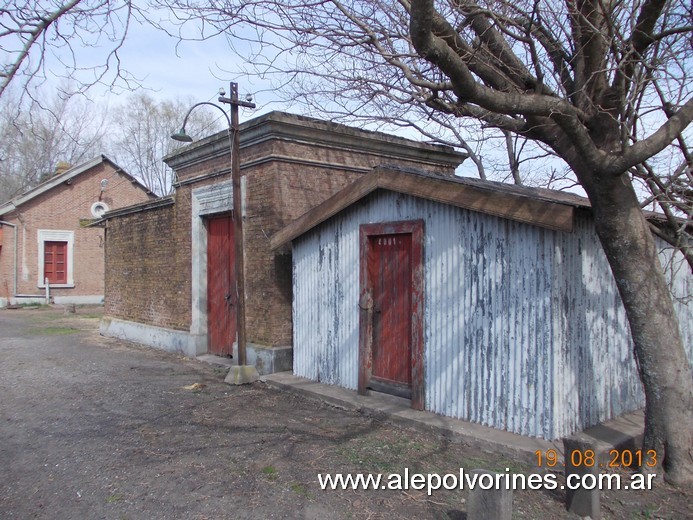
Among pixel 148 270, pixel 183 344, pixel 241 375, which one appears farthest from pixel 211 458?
pixel 148 270

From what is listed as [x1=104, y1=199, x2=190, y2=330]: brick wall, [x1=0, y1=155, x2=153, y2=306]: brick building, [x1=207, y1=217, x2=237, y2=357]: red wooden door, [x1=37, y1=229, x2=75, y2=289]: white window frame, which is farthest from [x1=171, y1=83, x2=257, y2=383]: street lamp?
[x1=37, y1=229, x2=75, y2=289]: white window frame

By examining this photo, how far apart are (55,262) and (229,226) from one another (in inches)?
760

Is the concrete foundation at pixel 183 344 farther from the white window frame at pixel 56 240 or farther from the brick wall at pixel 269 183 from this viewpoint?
the white window frame at pixel 56 240

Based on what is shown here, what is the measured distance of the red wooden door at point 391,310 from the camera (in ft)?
21.8

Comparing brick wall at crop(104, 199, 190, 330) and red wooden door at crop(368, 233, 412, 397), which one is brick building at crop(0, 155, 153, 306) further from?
red wooden door at crop(368, 233, 412, 397)

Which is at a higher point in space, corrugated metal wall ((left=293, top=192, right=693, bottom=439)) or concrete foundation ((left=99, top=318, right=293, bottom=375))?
corrugated metal wall ((left=293, top=192, right=693, bottom=439))

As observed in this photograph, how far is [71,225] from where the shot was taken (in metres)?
25.7

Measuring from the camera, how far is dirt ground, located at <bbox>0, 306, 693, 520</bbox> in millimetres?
4207

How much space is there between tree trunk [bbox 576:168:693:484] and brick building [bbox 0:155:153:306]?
23.5 metres

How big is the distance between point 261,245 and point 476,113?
4.62m

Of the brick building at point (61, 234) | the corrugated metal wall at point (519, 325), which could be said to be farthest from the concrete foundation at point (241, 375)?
the brick building at point (61, 234)

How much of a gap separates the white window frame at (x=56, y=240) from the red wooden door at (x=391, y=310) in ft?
75.9

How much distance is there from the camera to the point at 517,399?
5363 mm

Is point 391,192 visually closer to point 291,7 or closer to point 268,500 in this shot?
point 291,7
